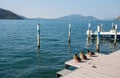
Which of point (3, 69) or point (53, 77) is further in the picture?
point (3, 69)

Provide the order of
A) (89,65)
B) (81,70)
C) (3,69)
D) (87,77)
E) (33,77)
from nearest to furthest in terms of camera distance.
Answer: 1. (87,77)
2. (81,70)
3. (89,65)
4. (33,77)
5. (3,69)

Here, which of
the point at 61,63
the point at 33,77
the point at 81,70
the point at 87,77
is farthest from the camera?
the point at 61,63

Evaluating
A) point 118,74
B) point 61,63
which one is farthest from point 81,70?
point 61,63

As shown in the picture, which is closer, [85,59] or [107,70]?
[107,70]

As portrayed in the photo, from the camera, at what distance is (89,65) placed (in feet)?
43.5

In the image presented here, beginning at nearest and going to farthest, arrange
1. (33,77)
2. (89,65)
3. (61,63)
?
(89,65), (33,77), (61,63)

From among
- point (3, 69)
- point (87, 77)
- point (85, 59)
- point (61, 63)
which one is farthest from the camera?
point (61, 63)

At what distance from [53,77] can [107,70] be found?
5658 millimetres

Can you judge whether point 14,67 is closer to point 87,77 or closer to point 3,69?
point 3,69

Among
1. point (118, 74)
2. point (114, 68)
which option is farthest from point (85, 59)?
point (118, 74)

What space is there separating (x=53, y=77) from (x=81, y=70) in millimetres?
4830

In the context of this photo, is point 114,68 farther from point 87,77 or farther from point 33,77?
point 33,77

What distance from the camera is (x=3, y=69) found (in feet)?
61.4

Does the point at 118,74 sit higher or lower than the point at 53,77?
higher
